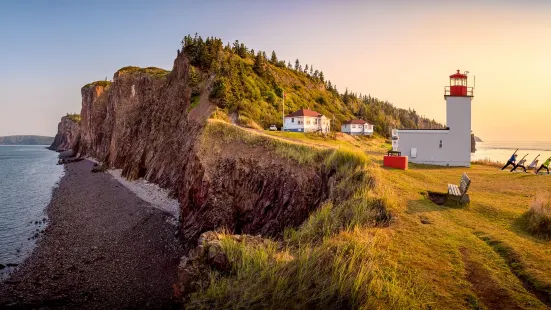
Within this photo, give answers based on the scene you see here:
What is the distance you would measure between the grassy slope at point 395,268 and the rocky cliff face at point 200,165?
7.48m

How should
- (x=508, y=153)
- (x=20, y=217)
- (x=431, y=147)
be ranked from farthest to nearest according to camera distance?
(x=508, y=153) → (x=431, y=147) → (x=20, y=217)

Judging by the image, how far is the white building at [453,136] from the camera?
1100 inches

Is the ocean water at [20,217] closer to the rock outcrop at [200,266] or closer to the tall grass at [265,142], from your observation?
the rock outcrop at [200,266]

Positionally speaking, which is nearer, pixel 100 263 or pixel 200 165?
pixel 100 263

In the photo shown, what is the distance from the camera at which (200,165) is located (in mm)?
24922

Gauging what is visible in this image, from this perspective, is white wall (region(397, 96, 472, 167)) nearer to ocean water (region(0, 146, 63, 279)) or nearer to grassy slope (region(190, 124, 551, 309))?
grassy slope (region(190, 124, 551, 309))

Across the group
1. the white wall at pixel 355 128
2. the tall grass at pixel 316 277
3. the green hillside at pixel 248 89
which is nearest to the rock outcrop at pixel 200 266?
the tall grass at pixel 316 277

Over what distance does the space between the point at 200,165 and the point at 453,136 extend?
903 inches

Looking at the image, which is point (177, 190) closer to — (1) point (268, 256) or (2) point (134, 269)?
(2) point (134, 269)

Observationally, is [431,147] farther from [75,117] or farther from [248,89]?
[75,117]

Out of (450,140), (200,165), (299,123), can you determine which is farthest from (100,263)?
(299,123)

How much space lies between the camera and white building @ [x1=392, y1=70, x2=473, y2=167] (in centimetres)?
2794

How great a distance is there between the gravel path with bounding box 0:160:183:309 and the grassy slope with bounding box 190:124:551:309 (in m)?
7.64

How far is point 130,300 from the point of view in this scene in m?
12.2
